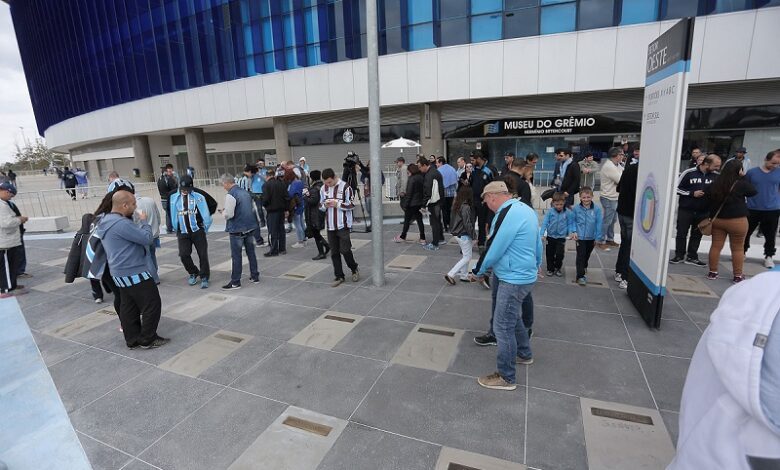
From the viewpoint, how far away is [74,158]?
159 feet

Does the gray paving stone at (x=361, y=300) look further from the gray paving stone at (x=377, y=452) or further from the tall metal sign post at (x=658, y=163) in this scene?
the tall metal sign post at (x=658, y=163)

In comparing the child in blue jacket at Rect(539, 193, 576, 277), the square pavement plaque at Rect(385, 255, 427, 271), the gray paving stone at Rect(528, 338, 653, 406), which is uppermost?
the child in blue jacket at Rect(539, 193, 576, 277)

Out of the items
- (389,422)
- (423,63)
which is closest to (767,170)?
(389,422)

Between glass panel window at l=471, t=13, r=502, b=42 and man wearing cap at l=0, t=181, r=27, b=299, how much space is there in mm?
16251

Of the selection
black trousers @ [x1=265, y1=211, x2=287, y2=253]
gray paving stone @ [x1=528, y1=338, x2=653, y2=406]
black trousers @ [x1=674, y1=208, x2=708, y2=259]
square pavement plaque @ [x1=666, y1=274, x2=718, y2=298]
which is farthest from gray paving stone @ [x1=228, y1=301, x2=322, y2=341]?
black trousers @ [x1=674, y1=208, x2=708, y2=259]

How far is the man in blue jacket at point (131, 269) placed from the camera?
4.31 m

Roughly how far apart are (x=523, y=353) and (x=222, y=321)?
3893 millimetres

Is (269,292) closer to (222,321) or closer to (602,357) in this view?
(222,321)

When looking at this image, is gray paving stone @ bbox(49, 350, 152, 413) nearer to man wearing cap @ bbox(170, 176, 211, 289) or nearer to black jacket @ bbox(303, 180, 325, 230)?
man wearing cap @ bbox(170, 176, 211, 289)

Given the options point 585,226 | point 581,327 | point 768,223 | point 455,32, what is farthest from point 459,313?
point 455,32

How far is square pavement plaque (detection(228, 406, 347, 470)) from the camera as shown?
2844 mm

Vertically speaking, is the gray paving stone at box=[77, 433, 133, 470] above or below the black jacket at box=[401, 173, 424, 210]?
below

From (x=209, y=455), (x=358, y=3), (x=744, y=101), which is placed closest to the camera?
(x=209, y=455)

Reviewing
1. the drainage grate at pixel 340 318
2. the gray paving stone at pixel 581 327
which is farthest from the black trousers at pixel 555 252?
the drainage grate at pixel 340 318
